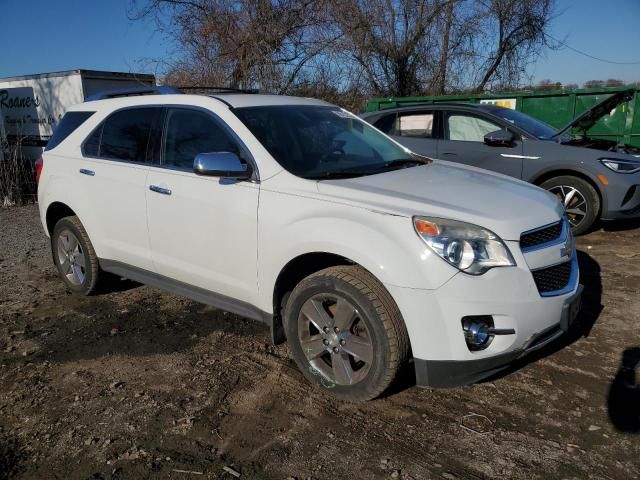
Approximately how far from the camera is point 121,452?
267cm

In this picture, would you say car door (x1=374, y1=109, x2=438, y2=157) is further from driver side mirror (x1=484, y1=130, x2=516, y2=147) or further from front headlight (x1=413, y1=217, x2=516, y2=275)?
front headlight (x1=413, y1=217, x2=516, y2=275)

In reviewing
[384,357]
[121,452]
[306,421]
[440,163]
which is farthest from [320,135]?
[121,452]

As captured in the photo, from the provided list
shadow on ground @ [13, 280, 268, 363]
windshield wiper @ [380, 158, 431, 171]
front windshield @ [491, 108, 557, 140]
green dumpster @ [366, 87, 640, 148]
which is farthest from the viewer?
green dumpster @ [366, 87, 640, 148]

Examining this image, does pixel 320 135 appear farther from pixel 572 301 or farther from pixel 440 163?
pixel 572 301

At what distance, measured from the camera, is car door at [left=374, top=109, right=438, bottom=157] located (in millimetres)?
7465

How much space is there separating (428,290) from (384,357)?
18.1 inches

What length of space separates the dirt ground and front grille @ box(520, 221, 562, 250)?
0.93 metres

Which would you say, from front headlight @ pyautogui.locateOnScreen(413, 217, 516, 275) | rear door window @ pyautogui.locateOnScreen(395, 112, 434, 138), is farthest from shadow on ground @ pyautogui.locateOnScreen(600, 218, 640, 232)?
front headlight @ pyautogui.locateOnScreen(413, 217, 516, 275)

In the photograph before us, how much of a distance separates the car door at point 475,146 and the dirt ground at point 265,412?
114 inches

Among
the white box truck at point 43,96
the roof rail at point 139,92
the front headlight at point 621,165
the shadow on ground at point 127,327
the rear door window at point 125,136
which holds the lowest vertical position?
the shadow on ground at point 127,327

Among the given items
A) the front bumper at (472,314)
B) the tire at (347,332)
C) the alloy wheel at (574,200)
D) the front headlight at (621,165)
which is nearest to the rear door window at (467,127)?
the alloy wheel at (574,200)

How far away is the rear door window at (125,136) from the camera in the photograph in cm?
410

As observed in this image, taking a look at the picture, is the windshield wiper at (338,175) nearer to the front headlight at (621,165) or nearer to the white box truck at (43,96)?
the front headlight at (621,165)

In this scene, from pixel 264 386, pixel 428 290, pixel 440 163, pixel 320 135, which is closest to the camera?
pixel 428 290
